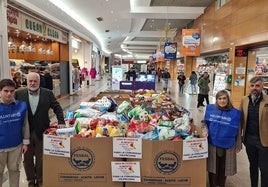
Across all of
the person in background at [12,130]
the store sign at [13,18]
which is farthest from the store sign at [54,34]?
the person in background at [12,130]

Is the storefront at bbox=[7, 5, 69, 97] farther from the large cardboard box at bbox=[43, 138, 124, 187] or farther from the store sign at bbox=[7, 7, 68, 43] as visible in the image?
the large cardboard box at bbox=[43, 138, 124, 187]

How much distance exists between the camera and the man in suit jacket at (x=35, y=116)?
317cm

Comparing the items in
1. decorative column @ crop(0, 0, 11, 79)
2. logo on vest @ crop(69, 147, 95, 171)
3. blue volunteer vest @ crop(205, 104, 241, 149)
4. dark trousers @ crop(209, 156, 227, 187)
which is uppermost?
decorative column @ crop(0, 0, 11, 79)

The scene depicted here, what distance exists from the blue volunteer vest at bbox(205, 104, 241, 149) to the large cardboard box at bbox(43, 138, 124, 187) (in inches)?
45.7

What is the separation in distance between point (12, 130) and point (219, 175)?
235cm

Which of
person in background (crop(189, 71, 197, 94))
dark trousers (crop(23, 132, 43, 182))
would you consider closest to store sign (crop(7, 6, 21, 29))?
dark trousers (crop(23, 132, 43, 182))

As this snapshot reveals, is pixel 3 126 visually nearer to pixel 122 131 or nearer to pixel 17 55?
pixel 122 131

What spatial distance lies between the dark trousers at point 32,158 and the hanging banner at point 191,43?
1132cm

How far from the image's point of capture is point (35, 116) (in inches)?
126

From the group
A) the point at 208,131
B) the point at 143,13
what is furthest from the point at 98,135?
the point at 143,13

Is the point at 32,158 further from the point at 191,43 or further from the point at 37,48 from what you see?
the point at 191,43

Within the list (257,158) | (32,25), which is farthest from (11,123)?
(32,25)

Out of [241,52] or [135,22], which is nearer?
[241,52]

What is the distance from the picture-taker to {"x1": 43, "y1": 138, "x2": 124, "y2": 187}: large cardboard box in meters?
2.40
